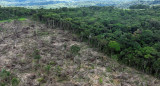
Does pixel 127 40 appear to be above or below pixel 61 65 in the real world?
above

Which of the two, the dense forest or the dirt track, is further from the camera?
the dense forest

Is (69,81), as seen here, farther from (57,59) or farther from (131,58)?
(131,58)

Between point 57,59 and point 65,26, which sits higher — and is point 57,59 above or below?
below

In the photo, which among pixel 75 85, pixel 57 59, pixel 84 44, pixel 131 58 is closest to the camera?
pixel 75 85

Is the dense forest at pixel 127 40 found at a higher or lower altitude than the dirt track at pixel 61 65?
higher

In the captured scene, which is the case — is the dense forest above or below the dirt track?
above

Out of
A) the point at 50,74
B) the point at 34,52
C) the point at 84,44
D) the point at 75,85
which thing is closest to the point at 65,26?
the point at 84,44

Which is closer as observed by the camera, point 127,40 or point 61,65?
point 61,65

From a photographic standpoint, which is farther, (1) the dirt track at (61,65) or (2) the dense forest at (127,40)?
(2) the dense forest at (127,40)
